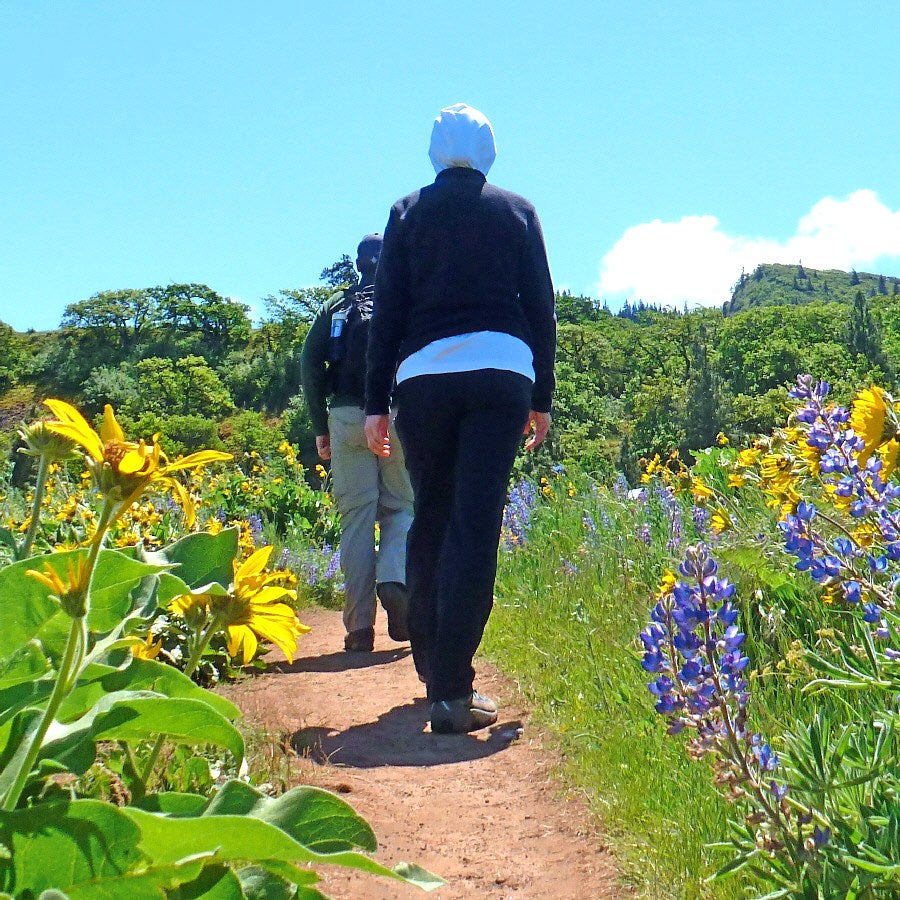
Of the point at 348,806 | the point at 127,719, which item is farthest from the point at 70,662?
the point at 348,806

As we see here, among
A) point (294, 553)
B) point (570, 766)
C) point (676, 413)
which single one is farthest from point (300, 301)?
point (570, 766)

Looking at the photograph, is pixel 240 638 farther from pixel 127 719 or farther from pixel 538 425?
pixel 538 425

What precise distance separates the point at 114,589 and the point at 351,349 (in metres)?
3.19

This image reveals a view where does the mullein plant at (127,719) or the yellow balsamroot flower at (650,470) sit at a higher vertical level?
the yellow balsamroot flower at (650,470)

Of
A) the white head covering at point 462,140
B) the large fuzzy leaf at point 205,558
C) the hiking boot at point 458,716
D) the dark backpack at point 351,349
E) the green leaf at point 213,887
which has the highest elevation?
the white head covering at point 462,140

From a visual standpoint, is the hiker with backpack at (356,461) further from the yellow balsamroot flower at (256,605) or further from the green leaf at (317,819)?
the green leaf at (317,819)

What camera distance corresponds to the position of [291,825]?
127 centimetres

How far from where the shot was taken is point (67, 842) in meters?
1.10

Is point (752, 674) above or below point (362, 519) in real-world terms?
below

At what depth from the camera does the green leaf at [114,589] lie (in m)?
1.49

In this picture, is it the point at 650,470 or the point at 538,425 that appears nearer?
the point at 538,425

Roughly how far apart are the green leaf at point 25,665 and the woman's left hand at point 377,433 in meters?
2.07

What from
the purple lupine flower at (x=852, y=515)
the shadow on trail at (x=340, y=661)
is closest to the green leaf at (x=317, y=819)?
the purple lupine flower at (x=852, y=515)

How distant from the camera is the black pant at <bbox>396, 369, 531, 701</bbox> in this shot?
3.20 metres
